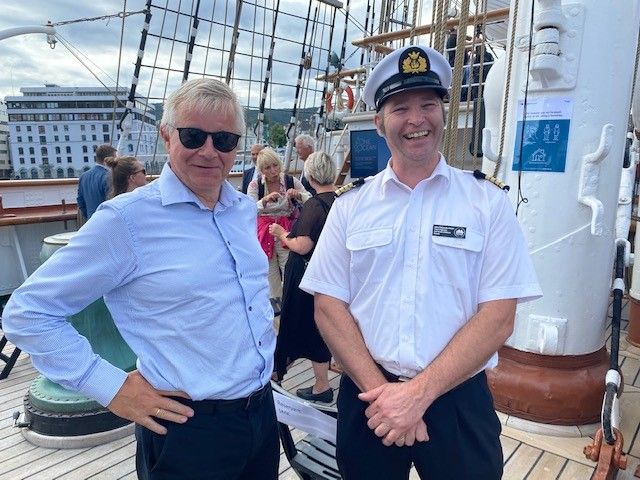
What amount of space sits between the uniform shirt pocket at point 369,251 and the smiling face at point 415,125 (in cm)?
22

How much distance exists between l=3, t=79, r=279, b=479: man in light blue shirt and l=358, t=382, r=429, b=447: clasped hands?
1.01ft

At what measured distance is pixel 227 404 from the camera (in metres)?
Result: 1.20

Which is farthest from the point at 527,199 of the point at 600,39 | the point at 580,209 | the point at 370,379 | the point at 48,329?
the point at 48,329

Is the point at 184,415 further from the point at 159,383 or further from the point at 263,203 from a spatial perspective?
the point at 263,203

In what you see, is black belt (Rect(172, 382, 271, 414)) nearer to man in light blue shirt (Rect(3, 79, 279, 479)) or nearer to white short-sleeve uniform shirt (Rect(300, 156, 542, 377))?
man in light blue shirt (Rect(3, 79, 279, 479))

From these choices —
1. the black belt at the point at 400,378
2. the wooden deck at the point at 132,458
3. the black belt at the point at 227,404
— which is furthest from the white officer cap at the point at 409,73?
the wooden deck at the point at 132,458

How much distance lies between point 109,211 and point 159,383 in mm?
419

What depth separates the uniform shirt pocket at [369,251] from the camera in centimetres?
131

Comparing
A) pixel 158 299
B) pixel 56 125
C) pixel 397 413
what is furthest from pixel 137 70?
pixel 56 125

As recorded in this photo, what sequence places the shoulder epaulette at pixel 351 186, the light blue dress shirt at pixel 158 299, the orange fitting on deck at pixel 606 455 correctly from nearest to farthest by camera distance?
the light blue dress shirt at pixel 158 299 < the shoulder epaulette at pixel 351 186 < the orange fitting on deck at pixel 606 455

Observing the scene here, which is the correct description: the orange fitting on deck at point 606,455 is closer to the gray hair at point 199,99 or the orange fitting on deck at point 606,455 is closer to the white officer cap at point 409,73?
the white officer cap at point 409,73

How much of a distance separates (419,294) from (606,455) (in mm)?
1382

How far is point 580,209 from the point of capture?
7.82ft

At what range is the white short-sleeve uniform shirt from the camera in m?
1.25
